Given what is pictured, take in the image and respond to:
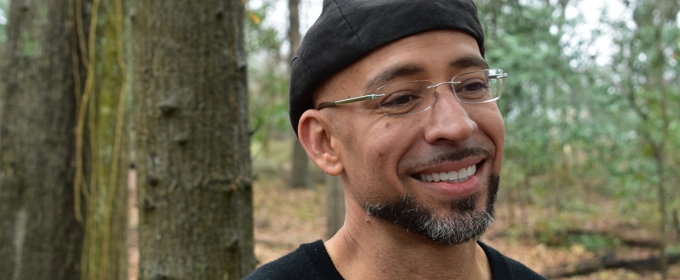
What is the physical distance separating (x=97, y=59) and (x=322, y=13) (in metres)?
3.58

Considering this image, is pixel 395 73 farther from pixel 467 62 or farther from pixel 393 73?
pixel 467 62

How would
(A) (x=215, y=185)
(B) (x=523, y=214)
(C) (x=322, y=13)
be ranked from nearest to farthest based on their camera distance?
1. (C) (x=322, y=13)
2. (A) (x=215, y=185)
3. (B) (x=523, y=214)

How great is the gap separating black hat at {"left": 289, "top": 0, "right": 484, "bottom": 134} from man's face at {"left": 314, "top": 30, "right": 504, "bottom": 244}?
0.11 ft

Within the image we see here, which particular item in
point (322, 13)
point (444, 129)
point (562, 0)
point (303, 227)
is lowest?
point (303, 227)

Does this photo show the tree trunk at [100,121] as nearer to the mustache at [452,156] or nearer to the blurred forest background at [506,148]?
the blurred forest background at [506,148]

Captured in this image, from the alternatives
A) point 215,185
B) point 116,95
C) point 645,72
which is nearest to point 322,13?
point 215,185

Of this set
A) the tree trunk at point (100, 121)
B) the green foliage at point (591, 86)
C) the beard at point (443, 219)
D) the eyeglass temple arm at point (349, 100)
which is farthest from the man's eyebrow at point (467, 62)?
the green foliage at point (591, 86)

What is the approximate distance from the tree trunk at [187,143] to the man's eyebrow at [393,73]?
44.9 inches

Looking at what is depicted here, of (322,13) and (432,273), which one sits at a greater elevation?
(322,13)

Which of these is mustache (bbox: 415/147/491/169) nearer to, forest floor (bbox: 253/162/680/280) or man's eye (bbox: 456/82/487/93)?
man's eye (bbox: 456/82/487/93)

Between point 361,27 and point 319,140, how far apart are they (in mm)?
402

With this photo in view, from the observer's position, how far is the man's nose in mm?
1634

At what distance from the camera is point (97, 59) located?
15.9ft

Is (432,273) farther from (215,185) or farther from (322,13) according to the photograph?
(215,185)
